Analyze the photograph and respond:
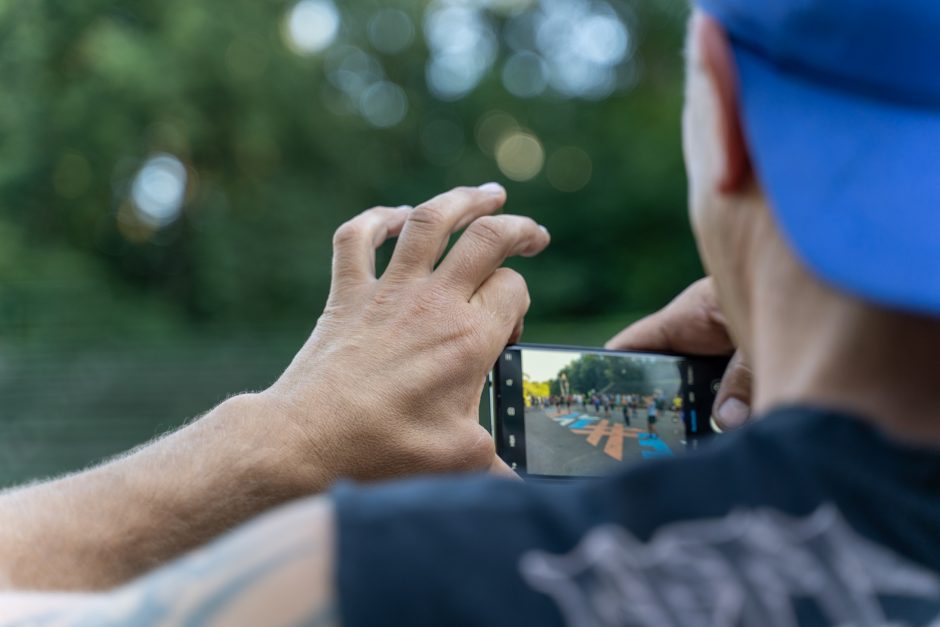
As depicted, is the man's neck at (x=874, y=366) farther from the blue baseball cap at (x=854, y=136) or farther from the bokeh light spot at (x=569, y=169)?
the bokeh light spot at (x=569, y=169)

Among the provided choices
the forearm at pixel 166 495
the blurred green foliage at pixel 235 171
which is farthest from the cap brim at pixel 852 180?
the blurred green foliage at pixel 235 171

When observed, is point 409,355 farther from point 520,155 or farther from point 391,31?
point 391,31

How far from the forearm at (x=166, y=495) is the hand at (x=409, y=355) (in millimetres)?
36

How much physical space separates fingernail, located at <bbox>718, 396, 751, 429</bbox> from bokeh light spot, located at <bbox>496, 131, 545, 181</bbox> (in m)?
12.8

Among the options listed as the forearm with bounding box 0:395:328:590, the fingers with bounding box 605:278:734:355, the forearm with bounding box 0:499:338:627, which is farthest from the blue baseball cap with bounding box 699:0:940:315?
the fingers with bounding box 605:278:734:355

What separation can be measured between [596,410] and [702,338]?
0.22 metres

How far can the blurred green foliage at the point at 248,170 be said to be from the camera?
12.3 m

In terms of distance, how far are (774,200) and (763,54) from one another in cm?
10

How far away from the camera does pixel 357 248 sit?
1254mm

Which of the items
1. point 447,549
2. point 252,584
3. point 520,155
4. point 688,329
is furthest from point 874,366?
point 520,155

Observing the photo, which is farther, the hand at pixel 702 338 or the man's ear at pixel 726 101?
the hand at pixel 702 338

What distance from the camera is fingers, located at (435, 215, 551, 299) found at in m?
1.20

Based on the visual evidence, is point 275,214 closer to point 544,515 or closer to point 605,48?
point 605,48

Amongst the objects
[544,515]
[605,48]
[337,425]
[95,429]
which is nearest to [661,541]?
[544,515]
